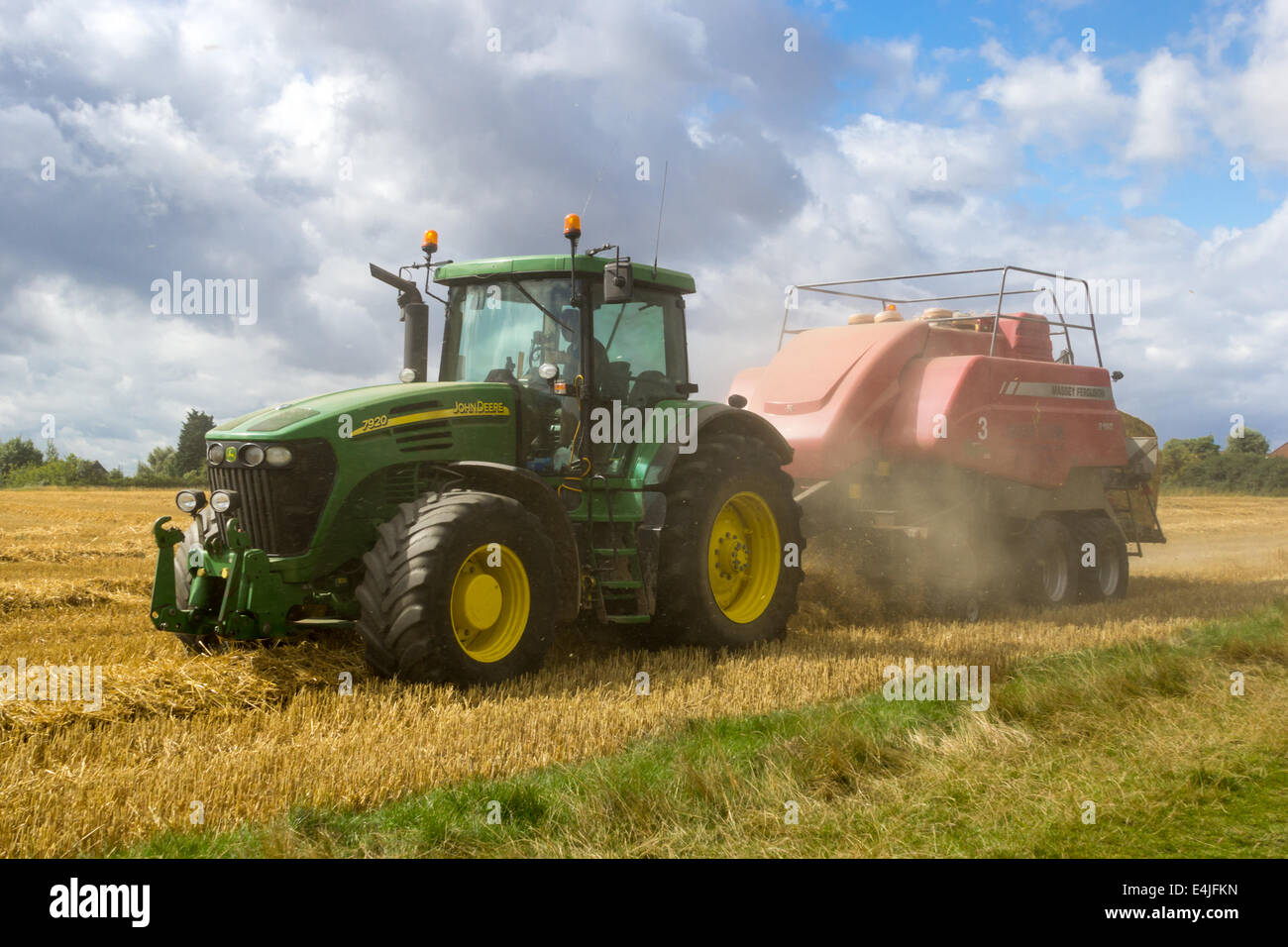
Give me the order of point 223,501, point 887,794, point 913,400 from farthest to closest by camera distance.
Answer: point 913,400, point 223,501, point 887,794

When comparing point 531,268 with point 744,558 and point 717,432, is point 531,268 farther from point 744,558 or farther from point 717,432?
point 744,558

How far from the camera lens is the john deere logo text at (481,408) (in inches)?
262

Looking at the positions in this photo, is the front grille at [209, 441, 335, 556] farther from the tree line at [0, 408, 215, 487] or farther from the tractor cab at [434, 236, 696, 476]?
the tree line at [0, 408, 215, 487]

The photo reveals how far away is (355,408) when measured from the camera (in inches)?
245

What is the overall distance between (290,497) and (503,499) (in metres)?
1.14

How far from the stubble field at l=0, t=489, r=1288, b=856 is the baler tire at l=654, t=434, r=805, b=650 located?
0.68 ft

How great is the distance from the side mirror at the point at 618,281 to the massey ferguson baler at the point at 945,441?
3569mm

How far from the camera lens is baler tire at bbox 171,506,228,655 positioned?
6375 millimetres

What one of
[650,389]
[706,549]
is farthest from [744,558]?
[650,389]

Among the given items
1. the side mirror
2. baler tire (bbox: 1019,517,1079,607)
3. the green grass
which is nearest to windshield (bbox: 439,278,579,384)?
the side mirror

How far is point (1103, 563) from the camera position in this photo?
12.4 m

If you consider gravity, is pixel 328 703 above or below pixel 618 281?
below
